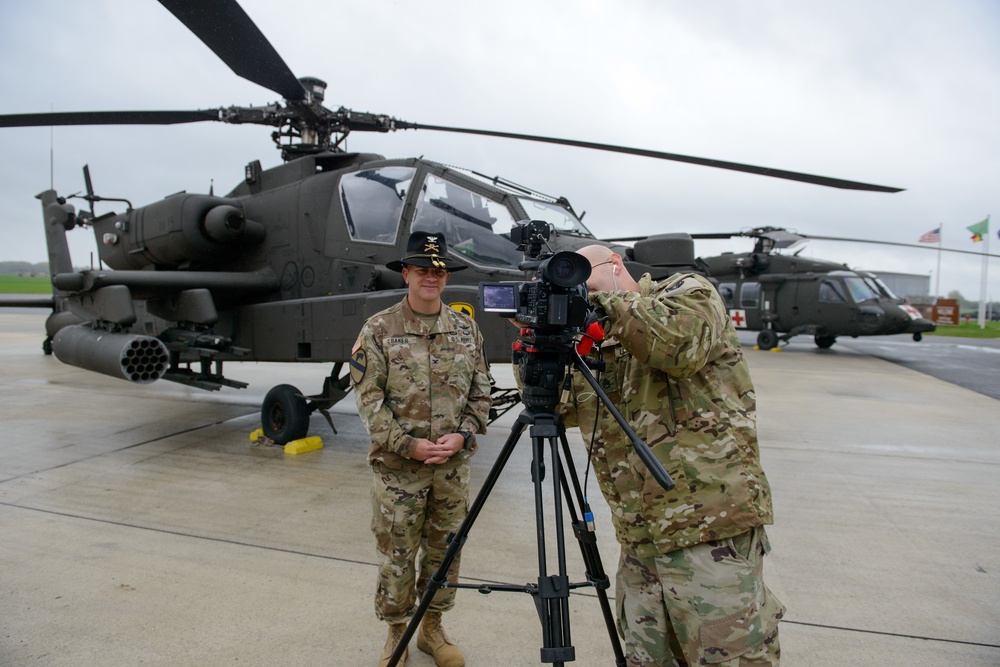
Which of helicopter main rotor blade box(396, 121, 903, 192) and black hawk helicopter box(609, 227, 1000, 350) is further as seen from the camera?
black hawk helicopter box(609, 227, 1000, 350)

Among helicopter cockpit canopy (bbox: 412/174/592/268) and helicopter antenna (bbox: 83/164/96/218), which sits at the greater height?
helicopter antenna (bbox: 83/164/96/218)

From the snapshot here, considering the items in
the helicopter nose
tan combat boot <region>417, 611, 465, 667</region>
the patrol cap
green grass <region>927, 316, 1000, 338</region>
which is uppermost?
the patrol cap

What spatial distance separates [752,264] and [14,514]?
16.5 m

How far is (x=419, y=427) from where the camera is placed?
2.71 metres

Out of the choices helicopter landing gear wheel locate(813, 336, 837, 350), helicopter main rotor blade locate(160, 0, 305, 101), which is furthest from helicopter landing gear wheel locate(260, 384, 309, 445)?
helicopter landing gear wheel locate(813, 336, 837, 350)

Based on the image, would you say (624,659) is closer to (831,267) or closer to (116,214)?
(116,214)

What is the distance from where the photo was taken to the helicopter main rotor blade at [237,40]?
4.51 m

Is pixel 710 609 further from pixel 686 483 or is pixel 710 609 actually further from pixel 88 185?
pixel 88 185

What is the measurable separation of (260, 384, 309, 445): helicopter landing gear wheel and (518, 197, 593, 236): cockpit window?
2730 millimetres

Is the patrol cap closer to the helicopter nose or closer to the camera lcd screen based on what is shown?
the camera lcd screen

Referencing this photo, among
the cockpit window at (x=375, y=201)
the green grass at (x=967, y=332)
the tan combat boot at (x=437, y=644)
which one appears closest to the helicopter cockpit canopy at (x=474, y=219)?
the cockpit window at (x=375, y=201)

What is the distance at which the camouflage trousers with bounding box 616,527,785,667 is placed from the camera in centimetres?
177

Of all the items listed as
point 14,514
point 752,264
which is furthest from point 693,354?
point 752,264

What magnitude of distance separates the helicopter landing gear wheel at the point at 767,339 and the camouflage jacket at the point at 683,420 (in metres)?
16.2
